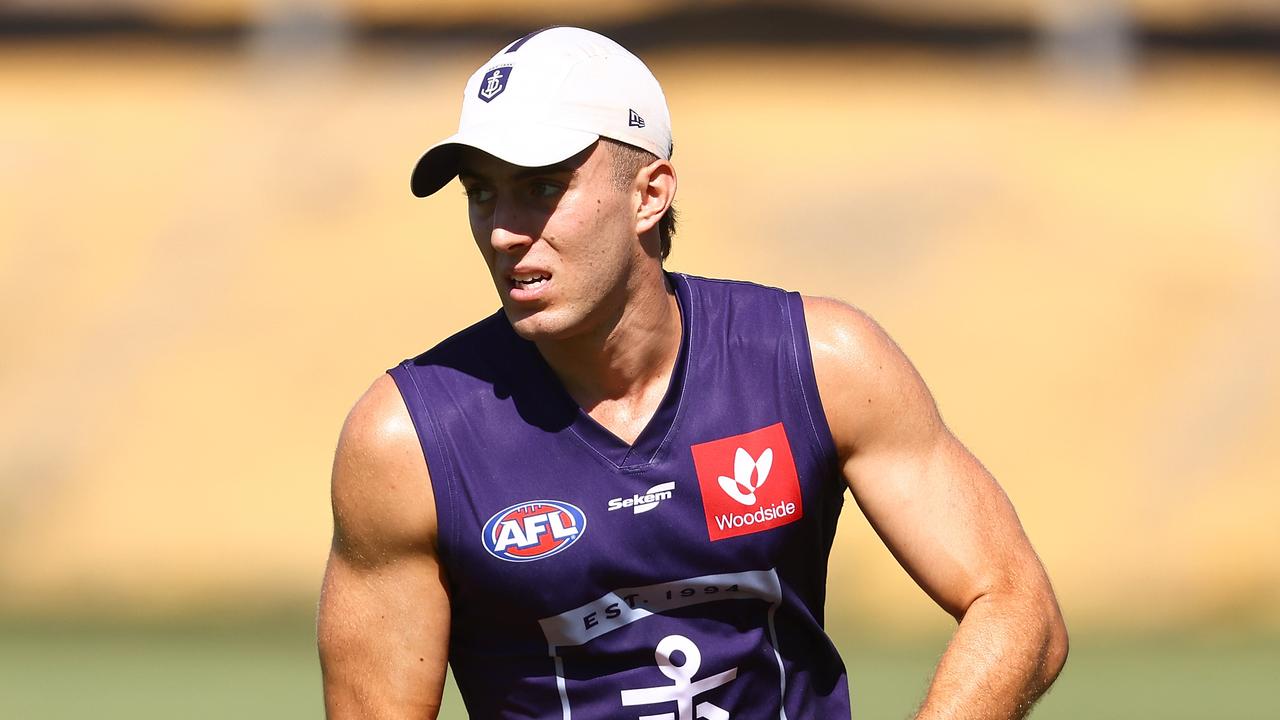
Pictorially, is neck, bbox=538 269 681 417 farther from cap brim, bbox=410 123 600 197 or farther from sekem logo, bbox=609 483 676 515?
cap brim, bbox=410 123 600 197

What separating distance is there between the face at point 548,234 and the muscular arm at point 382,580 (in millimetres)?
364

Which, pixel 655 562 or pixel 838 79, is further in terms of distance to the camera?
pixel 838 79

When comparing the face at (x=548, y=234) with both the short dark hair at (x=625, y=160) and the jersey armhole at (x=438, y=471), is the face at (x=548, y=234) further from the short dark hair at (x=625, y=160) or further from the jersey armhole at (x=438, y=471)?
the jersey armhole at (x=438, y=471)

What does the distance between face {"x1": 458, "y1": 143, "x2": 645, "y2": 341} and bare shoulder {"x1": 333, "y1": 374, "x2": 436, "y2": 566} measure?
341mm

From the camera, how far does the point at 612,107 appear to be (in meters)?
3.96

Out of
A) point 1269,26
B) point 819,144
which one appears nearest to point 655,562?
point 819,144

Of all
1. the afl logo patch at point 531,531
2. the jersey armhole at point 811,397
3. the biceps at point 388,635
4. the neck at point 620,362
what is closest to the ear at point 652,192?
the neck at point 620,362

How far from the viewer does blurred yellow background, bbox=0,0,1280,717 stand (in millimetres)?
10414

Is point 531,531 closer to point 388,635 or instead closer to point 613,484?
point 613,484

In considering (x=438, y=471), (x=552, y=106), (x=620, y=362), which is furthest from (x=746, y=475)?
(x=552, y=106)

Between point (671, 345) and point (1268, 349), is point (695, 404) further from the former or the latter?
point (1268, 349)

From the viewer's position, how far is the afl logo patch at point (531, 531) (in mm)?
3904

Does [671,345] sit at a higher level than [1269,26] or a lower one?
lower

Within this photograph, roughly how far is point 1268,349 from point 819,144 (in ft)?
9.15
